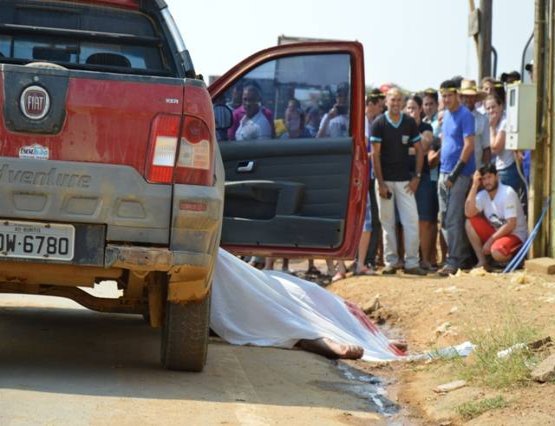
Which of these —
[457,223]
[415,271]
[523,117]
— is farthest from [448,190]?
[523,117]

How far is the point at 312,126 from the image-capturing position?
10594mm

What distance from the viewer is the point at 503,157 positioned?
14.8 m

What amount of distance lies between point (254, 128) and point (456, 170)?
4.57m

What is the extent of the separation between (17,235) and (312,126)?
13.0ft

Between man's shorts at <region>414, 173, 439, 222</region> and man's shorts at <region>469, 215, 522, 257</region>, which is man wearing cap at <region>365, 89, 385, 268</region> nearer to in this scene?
man's shorts at <region>414, 173, 439, 222</region>

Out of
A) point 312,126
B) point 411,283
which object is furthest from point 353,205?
point 411,283

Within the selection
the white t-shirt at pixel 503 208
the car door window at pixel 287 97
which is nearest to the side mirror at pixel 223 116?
the car door window at pixel 287 97

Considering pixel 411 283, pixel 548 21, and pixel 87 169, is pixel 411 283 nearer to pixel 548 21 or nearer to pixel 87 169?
pixel 548 21

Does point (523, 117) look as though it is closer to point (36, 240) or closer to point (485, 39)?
point (485, 39)

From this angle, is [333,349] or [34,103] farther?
[333,349]

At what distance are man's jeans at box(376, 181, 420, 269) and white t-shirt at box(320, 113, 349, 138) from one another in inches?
174

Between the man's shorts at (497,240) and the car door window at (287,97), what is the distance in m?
4.24

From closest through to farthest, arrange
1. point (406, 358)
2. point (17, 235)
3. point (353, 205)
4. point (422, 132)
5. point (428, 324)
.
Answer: point (17, 235) < point (406, 358) < point (353, 205) < point (428, 324) < point (422, 132)

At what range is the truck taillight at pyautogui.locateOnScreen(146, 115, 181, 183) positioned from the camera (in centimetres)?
712
